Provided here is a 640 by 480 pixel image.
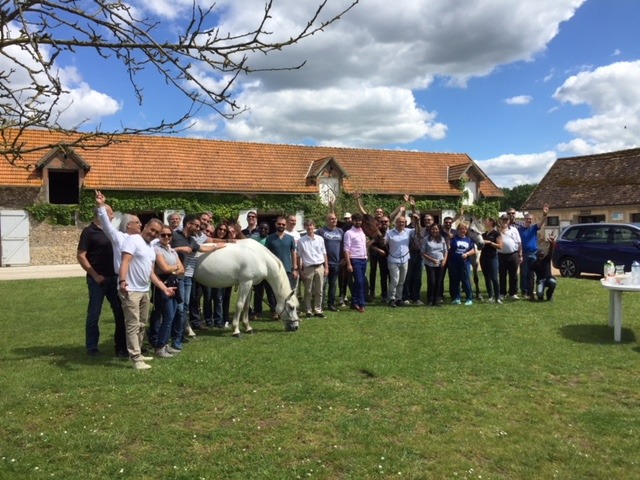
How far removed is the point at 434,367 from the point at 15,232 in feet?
63.3

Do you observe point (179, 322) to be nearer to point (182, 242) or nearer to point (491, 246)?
point (182, 242)

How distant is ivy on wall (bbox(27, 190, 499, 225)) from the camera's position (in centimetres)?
2030

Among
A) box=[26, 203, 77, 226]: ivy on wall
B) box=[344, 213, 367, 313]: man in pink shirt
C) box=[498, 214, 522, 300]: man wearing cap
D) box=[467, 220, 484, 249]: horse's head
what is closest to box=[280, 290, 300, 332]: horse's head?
box=[344, 213, 367, 313]: man in pink shirt

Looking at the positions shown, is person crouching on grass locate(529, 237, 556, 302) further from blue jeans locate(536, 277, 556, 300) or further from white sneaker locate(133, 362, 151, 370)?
white sneaker locate(133, 362, 151, 370)

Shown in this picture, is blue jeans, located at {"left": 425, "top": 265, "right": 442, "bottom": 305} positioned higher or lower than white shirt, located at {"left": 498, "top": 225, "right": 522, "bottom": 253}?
lower

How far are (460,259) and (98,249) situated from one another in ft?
22.0

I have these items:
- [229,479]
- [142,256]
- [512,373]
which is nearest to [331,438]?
[229,479]

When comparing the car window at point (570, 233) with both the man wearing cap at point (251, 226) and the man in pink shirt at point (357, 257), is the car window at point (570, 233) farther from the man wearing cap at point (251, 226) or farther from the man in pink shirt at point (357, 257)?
the man wearing cap at point (251, 226)

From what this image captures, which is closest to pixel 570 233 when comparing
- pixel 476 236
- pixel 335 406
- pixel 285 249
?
pixel 476 236

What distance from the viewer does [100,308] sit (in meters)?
6.25

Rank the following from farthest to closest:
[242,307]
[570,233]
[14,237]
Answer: [14,237], [570,233], [242,307]

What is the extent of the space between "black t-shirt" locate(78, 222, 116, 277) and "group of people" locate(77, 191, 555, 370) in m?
0.01

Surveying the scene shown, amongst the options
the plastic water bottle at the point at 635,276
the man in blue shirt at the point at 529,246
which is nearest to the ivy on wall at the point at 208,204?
the man in blue shirt at the point at 529,246

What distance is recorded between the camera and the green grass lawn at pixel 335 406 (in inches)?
138
